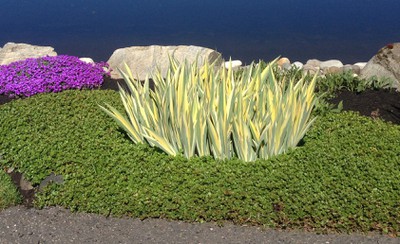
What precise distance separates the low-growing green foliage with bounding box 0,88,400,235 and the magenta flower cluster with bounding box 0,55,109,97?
2.26m

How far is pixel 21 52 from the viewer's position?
11.7m

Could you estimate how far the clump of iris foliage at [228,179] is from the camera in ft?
19.0

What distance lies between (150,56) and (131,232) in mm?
5339

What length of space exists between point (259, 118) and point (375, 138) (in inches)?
51.6

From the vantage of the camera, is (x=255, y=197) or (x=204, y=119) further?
(x=204, y=119)

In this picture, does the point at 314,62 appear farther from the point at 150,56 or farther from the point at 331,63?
the point at 150,56

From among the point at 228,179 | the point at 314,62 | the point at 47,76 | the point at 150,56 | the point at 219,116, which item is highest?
the point at 219,116

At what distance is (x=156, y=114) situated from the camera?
666cm

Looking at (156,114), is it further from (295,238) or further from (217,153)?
(295,238)

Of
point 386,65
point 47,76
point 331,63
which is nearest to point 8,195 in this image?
point 47,76

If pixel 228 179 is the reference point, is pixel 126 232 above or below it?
below

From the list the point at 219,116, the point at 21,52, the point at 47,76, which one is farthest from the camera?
the point at 21,52

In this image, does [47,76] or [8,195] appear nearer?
[8,195]

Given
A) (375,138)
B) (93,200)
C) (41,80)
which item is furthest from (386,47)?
(93,200)
